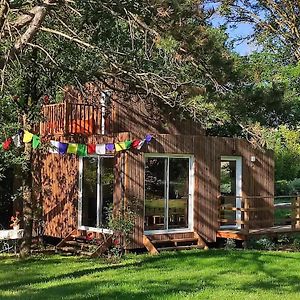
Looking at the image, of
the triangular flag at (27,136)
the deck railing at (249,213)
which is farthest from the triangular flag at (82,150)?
the deck railing at (249,213)

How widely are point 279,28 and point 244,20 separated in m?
1.37

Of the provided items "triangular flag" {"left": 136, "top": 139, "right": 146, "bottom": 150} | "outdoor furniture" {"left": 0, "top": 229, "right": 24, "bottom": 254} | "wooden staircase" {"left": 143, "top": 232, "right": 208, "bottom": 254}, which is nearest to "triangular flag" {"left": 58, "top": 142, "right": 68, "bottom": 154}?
"triangular flag" {"left": 136, "top": 139, "right": 146, "bottom": 150}

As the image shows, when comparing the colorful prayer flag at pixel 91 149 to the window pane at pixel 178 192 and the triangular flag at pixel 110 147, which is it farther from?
the window pane at pixel 178 192

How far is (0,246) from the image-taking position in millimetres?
15898

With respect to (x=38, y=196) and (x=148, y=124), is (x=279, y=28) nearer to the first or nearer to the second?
(x=148, y=124)

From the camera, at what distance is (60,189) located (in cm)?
1688

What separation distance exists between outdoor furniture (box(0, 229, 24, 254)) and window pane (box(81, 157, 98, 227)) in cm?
193

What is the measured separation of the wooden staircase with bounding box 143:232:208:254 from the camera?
14789 mm

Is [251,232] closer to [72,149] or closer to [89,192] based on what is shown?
[89,192]

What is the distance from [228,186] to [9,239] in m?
6.46

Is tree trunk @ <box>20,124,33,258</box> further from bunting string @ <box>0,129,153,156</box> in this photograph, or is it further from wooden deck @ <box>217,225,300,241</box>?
wooden deck @ <box>217,225,300,241</box>

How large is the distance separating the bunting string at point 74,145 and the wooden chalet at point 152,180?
231 mm

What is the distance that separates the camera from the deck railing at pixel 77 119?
1688cm

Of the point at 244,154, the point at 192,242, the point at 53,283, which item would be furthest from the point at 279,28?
the point at 53,283
